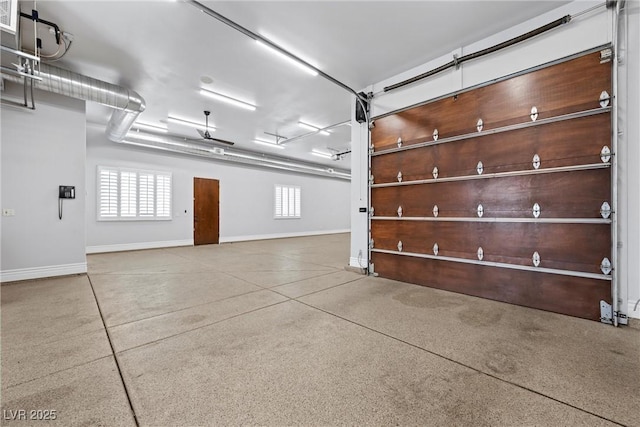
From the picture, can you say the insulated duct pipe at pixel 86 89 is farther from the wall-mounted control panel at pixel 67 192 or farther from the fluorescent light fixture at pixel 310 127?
the fluorescent light fixture at pixel 310 127

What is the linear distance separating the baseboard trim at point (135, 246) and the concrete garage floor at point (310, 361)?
4.37m

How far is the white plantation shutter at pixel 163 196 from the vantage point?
8133mm

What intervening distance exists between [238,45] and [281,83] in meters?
1.14

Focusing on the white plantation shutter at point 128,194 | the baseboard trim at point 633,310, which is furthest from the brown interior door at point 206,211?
the baseboard trim at point 633,310

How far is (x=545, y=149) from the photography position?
2.90m

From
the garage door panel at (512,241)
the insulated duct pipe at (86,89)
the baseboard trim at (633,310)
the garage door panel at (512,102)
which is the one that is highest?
the insulated duct pipe at (86,89)

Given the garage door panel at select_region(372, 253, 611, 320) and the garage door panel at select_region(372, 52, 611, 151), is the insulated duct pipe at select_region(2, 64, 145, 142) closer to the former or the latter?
the garage door panel at select_region(372, 52, 611, 151)

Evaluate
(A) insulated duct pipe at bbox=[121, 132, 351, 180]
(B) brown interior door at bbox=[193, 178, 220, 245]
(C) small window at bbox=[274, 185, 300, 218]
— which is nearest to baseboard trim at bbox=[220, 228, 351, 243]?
(B) brown interior door at bbox=[193, 178, 220, 245]

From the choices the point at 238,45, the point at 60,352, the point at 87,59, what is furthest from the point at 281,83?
the point at 60,352

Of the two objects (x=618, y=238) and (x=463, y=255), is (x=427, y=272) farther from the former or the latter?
(x=618, y=238)

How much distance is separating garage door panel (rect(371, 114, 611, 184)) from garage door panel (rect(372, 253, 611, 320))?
125 centimetres

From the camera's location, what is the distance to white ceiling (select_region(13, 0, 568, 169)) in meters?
2.95

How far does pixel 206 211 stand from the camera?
30.1ft

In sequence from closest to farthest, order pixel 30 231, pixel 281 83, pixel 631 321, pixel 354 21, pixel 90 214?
pixel 631 321
pixel 354 21
pixel 30 231
pixel 281 83
pixel 90 214
